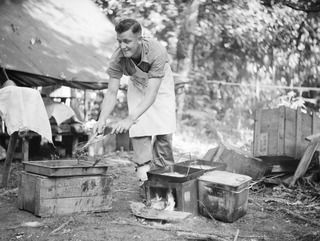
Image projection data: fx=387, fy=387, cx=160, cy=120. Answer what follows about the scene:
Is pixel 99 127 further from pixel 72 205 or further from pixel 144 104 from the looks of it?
pixel 72 205

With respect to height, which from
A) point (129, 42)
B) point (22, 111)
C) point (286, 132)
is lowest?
point (286, 132)

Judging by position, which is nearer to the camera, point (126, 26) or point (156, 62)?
point (126, 26)

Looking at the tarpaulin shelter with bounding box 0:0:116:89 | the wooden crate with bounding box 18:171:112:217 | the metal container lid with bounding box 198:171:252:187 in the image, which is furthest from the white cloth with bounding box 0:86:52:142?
the tarpaulin shelter with bounding box 0:0:116:89

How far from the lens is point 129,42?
385 centimetres

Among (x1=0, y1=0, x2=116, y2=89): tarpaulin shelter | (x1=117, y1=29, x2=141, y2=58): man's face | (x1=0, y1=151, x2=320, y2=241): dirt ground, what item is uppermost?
(x1=0, y1=0, x2=116, y2=89): tarpaulin shelter

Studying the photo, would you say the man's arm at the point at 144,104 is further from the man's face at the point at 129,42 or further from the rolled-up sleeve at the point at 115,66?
the rolled-up sleeve at the point at 115,66

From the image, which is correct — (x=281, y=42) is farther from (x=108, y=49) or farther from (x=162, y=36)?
(x=108, y=49)

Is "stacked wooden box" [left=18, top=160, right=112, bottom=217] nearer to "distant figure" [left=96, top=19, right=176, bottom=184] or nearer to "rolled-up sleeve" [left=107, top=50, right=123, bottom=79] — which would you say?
"distant figure" [left=96, top=19, right=176, bottom=184]

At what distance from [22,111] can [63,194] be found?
1.04m

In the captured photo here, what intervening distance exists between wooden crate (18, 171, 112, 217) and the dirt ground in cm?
8

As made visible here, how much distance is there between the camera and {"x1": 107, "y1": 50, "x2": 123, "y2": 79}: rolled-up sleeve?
4.27 m

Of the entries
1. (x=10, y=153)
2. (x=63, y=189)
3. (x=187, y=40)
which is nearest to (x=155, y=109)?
(x=63, y=189)

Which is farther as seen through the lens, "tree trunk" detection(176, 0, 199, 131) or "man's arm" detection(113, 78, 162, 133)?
"tree trunk" detection(176, 0, 199, 131)

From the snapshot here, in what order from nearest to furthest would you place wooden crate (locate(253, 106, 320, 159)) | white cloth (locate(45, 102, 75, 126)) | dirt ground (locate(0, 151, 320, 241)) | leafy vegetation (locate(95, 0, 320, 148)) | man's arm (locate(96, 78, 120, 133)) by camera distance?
dirt ground (locate(0, 151, 320, 241)) → man's arm (locate(96, 78, 120, 133)) → wooden crate (locate(253, 106, 320, 159)) → white cloth (locate(45, 102, 75, 126)) → leafy vegetation (locate(95, 0, 320, 148))
